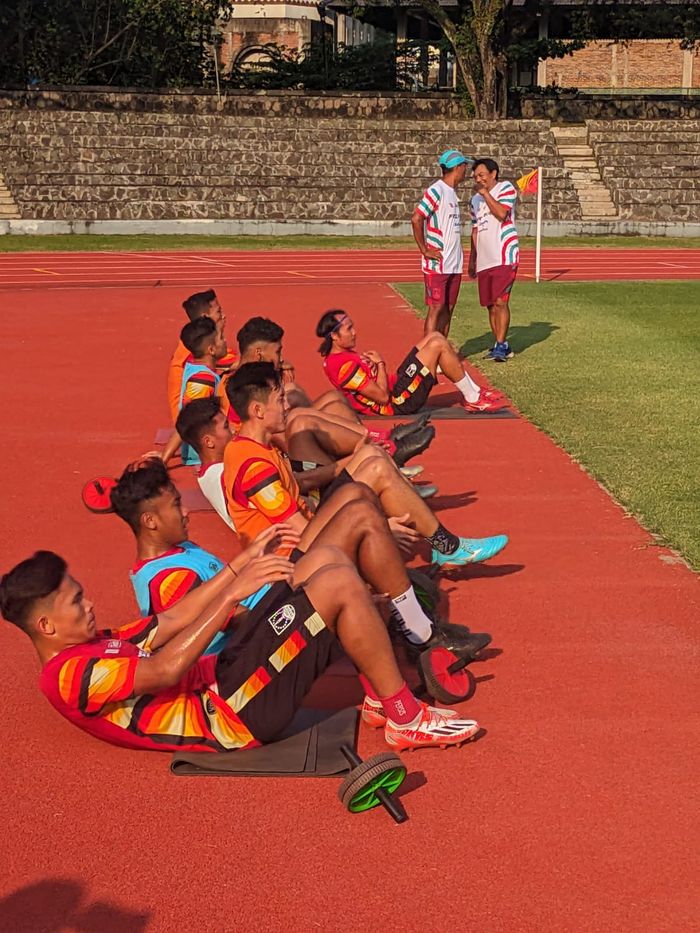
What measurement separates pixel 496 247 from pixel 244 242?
1578 cm

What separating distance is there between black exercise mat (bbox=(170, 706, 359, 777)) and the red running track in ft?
54.9

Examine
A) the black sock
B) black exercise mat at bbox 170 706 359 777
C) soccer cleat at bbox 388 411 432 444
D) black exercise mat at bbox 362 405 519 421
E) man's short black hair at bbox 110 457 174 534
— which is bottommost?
black exercise mat at bbox 362 405 519 421

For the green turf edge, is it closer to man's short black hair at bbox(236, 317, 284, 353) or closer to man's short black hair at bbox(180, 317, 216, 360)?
man's short black hair at bbox(180, 317, 216, 360)

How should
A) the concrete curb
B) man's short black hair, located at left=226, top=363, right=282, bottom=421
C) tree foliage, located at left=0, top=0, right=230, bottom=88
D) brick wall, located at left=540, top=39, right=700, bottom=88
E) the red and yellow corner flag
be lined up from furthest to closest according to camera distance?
1. brick wall, located at left=540, top=39, right=700, bottom=88
2. tree foliage, located at left=0, top=0, right=230, bottom=88
3. the concrete curb
4. the red and yellow corner flag
5. man's short black hair, located at left=226, top=363, right=282, bottom=421

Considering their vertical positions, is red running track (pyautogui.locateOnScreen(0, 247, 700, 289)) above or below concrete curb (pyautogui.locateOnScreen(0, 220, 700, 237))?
below

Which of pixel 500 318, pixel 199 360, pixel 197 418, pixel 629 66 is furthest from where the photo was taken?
pixel 629 66

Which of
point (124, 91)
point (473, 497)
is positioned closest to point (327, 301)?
point (473, 497)

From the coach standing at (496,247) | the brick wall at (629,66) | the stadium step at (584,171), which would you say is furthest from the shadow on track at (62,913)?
the brick wall at (629,66)

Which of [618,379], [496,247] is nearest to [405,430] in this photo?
[618,379]

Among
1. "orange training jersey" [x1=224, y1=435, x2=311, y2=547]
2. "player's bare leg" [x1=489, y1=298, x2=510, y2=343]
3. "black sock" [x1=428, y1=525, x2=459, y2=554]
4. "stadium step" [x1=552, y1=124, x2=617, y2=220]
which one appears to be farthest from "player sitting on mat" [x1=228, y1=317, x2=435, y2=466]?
"stadium step" [x1=552, y1=124, x2=617, y2=220]

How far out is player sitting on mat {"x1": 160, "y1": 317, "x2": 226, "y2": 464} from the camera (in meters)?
9.38

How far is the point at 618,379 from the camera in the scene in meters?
12.6

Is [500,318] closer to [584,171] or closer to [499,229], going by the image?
[499,229]

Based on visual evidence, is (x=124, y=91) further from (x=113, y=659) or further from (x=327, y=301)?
(x=113, y=659)
